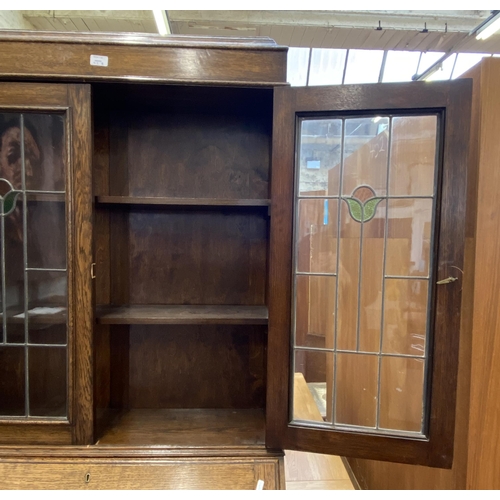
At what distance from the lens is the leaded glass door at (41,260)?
1.04 metres

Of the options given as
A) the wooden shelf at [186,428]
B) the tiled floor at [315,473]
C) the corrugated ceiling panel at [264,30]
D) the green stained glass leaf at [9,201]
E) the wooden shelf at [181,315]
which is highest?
the corrugated ceiling panel at [264,30]

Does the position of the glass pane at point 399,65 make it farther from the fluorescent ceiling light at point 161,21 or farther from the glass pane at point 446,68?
the fluorescent ceiling light at point 161,21

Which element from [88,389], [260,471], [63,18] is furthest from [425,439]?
[63,18]

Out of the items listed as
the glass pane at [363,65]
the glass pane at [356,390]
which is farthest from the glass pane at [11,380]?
the glass pane at [363,65]

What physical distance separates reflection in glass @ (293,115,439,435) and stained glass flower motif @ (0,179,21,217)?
0.99 metres

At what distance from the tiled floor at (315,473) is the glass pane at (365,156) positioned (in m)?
1.62

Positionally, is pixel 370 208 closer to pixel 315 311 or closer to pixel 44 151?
pixel 315 311

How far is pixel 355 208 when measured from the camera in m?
1.06

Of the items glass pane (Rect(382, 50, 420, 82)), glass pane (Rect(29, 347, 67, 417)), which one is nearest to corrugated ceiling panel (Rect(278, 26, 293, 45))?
glass pane (Rect(382, 50, 420, 82))

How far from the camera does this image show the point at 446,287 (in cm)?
96

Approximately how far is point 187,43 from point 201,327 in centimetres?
110

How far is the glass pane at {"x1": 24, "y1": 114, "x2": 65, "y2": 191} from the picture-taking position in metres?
1.07
